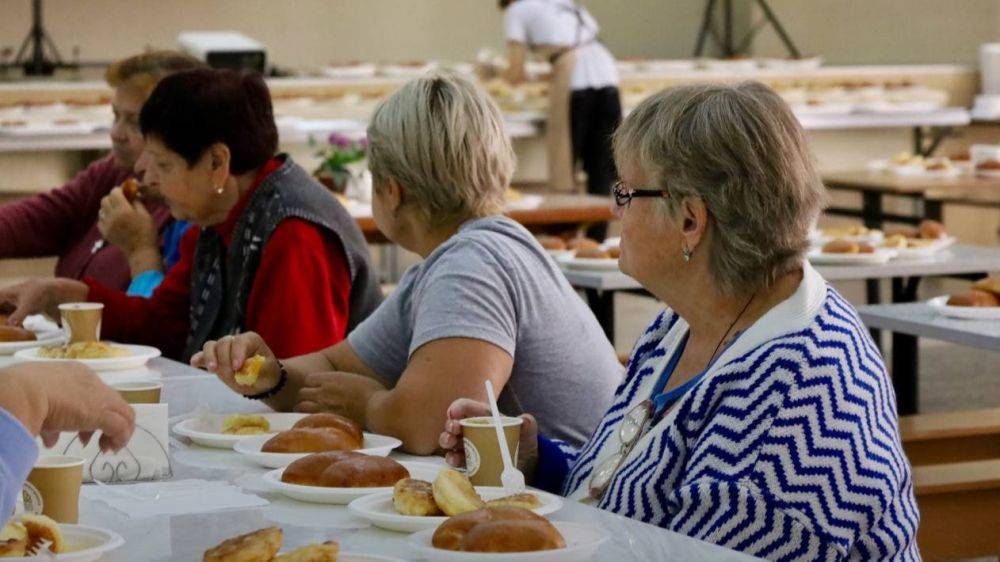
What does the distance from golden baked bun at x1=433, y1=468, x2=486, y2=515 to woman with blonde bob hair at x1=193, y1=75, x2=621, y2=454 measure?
2.38 feet

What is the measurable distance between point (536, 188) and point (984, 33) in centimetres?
451

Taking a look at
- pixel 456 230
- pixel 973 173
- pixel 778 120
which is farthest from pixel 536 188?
pixel 778 120

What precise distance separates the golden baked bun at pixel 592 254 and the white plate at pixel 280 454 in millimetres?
2651

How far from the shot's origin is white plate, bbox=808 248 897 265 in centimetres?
498

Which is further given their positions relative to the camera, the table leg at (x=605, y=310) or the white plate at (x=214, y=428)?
the table leg at (x=605, y=310)

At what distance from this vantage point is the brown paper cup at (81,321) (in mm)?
3236

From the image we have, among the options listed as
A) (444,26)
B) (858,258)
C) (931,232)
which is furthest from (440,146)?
(444,26)

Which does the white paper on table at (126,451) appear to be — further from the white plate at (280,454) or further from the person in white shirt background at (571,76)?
the person in white shirt background at (571,76)

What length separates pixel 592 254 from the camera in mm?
5062

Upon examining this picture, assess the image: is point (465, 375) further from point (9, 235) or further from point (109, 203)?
point (9, 235)

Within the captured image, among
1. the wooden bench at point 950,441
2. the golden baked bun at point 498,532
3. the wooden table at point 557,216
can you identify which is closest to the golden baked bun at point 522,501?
the golden baked bun at point 498,532

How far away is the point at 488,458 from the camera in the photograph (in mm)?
2057

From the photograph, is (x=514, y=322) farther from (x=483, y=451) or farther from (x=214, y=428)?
(x=483, y=451)

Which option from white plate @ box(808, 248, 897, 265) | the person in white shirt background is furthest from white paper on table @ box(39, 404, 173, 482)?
the person in white shirt background
